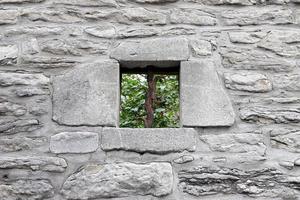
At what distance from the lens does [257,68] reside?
2.33 m

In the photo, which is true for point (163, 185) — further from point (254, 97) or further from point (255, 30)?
point (255, 30)

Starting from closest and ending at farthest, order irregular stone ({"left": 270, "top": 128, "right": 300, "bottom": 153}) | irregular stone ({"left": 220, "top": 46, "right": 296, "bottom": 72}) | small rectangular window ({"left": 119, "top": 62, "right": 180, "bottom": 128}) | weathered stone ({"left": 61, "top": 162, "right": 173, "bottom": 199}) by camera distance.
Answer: weathered stone ({"left": 61, "top": 162, "right": 173, "bottom": 199}) → irregular stone ({"left": 270, "top": 128, "right": 300, "bottom": 153}) → irregular stone ({"left": 220, "top": 46, "right": 296, "bottom": 72}) → small rectangular window ({"left": 119, "top": 62, "right": 180, "bottom": 128})

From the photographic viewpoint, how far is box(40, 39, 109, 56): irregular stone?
2338mm

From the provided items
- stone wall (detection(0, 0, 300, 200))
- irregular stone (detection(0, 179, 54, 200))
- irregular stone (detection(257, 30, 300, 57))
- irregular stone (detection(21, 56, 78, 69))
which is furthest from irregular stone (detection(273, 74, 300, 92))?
irregular stone (detection(0, 179, 54, 200))

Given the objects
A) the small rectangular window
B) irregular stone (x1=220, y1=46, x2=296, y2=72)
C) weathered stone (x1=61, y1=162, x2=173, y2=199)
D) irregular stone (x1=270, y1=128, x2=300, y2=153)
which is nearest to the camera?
weathered stone (x1=61, y1=162, x2=173, y2=199)

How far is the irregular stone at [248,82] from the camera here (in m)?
2.29

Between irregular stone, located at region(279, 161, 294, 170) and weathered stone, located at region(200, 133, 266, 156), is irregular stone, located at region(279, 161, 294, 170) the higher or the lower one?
the lower one

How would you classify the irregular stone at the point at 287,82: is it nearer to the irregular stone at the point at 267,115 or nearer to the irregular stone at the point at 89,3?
the irregular stone at the point at 267,115

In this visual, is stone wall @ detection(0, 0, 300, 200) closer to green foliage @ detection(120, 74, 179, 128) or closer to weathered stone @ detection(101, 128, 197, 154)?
weathered stone @ detection(101, 128, 197, 154)

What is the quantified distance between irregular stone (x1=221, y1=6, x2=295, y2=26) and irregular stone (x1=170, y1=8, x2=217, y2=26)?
→ 3.2 inches

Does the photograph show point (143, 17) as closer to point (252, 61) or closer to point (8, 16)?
point (252, 61)

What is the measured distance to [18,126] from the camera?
7.32 feet

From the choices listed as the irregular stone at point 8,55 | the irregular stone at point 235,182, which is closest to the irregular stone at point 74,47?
the irregular stone at point 8,55

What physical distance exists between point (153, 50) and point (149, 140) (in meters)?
0.51
